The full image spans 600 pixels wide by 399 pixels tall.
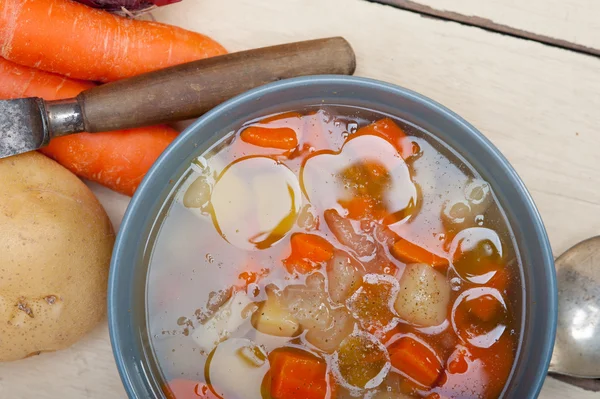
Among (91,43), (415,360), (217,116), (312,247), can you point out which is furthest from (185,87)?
(415,360)

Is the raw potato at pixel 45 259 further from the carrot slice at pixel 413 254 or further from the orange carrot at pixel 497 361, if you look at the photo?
the orange carrot at pixel 497 361

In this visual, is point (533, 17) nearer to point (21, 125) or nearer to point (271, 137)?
point (271, 137)

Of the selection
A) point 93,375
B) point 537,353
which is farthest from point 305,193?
point 93,375

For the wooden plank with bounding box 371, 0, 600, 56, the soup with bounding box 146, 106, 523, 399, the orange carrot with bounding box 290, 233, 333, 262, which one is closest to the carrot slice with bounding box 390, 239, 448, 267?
the soup with bounding box 146, 106, 523, 399

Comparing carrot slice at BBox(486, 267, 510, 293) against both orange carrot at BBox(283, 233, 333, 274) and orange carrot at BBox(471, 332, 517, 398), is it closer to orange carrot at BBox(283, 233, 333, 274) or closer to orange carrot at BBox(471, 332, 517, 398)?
orange carrot at BBox(471, 332, 517, 398)

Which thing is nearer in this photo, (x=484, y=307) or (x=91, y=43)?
(x=484, y=307)

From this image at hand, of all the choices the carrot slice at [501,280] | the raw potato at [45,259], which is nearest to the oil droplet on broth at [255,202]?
the raw potato at [45,259]
